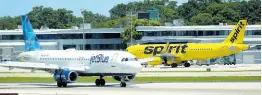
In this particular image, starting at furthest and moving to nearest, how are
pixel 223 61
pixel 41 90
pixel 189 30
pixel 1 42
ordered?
pixel 1 42, pixel 189 30, pixel 223 61, pixel 41 90

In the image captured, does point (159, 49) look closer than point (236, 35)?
No

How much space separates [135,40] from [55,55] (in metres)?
103

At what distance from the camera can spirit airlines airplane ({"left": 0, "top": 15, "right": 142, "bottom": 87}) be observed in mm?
66750

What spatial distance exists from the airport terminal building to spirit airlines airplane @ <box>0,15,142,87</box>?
81665mm

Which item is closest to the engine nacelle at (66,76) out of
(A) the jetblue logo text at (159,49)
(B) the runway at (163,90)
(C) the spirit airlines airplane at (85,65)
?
(C) the spirit airlines airplane at (85,65)

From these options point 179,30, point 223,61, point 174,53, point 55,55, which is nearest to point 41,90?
point 55,55

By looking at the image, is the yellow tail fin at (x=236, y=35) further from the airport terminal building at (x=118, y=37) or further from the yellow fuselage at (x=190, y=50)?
the airport terminal building at (x=118, y=37)

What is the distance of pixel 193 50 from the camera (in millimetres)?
127812

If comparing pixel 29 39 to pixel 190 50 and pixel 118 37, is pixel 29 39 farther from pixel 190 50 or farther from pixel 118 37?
pixel 118 37

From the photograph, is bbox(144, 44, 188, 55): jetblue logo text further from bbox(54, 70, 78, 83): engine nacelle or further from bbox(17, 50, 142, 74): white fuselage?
bbox(54, 70, 78, 83): engine nacelle

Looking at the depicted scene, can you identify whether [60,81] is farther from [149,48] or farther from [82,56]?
[149,48]

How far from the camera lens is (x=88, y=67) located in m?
69.1

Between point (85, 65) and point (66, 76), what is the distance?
2693mm

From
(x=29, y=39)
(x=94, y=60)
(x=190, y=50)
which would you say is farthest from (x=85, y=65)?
(x=190, y=50)
